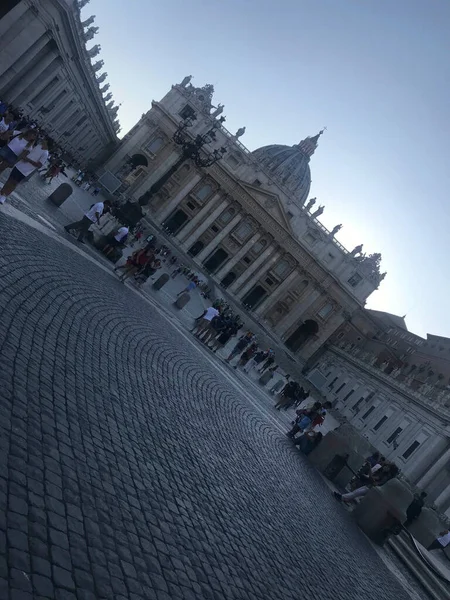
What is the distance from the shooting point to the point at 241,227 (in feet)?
214

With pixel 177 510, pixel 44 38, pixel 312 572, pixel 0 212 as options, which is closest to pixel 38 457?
pixel 177 510

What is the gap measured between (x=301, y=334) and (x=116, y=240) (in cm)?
5125

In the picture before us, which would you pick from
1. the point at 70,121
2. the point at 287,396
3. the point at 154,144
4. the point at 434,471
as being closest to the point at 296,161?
the point at 154,144

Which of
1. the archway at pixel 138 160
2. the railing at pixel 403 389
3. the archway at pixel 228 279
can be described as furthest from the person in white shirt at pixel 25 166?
the archway at pixel 138 160

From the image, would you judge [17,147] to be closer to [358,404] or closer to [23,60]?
[23,60]

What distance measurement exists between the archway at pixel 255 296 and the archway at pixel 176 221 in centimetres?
1261

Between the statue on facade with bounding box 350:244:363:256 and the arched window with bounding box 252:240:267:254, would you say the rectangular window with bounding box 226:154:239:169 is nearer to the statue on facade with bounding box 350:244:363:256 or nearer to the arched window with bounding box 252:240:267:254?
the arched window with bounding box 252:240:267:254

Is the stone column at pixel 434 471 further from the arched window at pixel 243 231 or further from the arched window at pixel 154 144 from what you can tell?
the arched window at pixel 154 144

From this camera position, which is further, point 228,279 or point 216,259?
point 216,259

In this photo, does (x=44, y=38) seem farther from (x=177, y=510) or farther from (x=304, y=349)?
(x=304, y=349)

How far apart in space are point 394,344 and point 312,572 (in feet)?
189

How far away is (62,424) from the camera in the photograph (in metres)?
5.58

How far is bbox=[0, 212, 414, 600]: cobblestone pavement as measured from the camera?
13.3 feet

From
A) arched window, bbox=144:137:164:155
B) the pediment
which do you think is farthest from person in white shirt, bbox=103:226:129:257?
arched window, bbox=144:137:164:155
